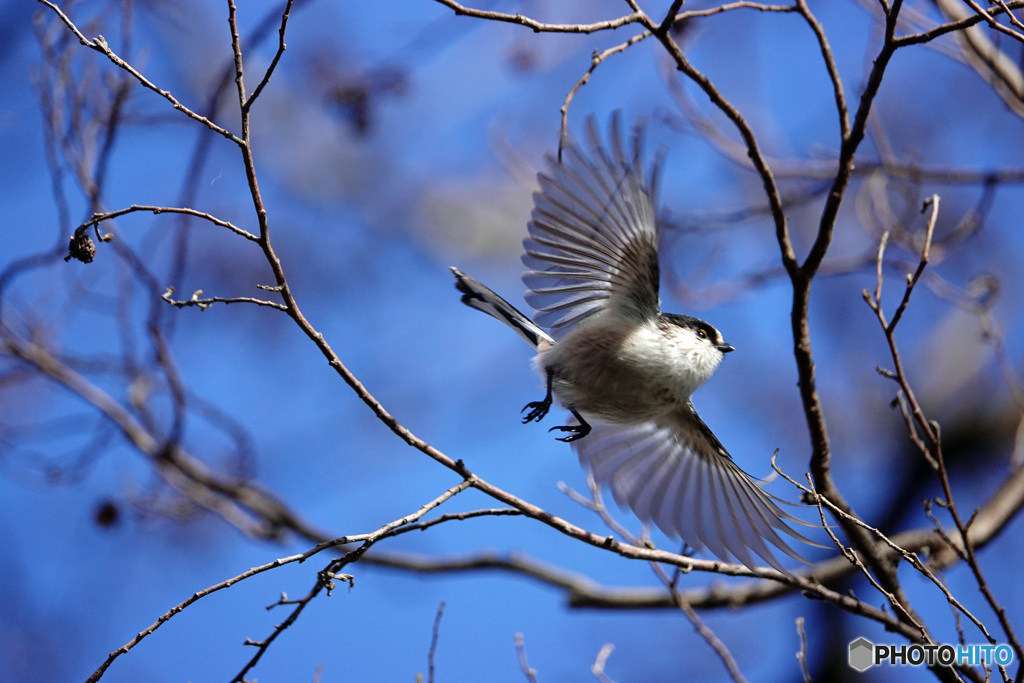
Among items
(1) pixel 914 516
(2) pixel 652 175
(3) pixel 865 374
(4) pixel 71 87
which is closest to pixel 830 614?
(1) pixel 914 516

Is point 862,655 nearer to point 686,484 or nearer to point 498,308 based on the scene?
point 686,484

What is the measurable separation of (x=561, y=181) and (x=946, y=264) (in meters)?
3.89

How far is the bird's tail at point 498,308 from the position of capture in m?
2.30

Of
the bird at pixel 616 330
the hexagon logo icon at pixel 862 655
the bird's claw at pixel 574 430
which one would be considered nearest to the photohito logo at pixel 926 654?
the hexagon logo icon at pixel 862 655

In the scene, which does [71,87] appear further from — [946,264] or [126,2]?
[946,264]

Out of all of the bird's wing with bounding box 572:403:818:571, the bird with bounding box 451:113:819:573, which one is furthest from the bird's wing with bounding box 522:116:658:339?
the bird's wing with bounding box 572:403:818:571

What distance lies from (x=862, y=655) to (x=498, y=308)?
144cm

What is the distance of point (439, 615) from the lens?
1962 millimetres

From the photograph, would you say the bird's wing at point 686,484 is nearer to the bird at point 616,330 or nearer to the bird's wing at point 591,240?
the bird at point 616,330

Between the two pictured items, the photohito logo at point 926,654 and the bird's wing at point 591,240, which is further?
the bird's wing at point 591,240

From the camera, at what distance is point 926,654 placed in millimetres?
1673

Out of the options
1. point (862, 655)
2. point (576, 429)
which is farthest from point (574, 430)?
point (862, 655)

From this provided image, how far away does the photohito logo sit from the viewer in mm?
1643

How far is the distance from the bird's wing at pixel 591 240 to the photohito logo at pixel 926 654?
1035 millimetres
